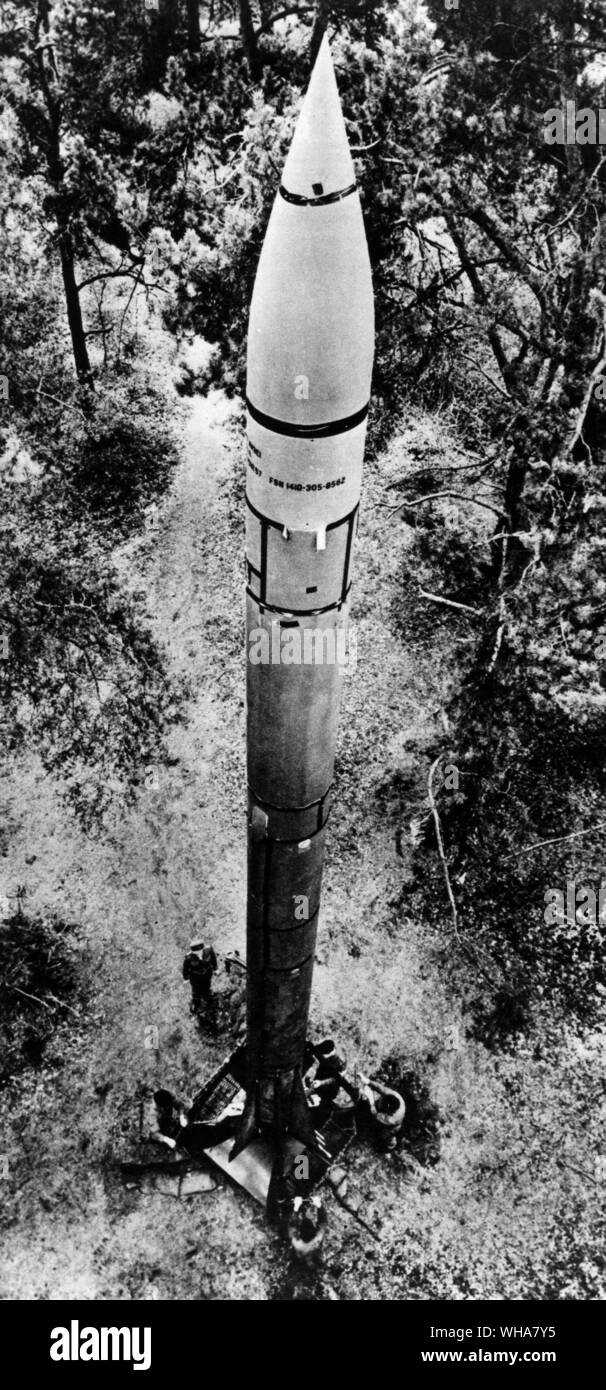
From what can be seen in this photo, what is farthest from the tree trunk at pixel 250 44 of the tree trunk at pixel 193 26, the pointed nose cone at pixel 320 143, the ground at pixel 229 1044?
the pointed nose cone at pixel 320 143

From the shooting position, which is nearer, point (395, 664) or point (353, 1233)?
point (353, 1233)

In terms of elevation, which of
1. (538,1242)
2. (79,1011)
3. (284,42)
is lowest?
(538,1242)

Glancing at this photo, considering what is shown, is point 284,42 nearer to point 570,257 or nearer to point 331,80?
point 570,257

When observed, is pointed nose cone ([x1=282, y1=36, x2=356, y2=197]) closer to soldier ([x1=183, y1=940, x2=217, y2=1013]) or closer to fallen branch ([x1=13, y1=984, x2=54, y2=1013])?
soldier ([x1=183, y1=940, x2=217, y2=1013])

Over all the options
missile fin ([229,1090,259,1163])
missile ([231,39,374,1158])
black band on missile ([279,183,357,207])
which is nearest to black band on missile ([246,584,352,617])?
missile ([231,39,374,1158])

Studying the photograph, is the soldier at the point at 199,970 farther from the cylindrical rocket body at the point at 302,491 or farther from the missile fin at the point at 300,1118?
the cylindrical rocket body at the point at 302,491

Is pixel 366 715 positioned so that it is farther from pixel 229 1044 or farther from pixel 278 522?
pixel 278 522

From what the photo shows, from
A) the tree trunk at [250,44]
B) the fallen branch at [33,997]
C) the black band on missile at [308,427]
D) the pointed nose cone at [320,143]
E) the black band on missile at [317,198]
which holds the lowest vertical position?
the fallen branch at [33,997]
